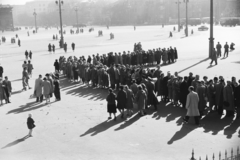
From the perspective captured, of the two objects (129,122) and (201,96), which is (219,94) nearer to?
(201,96)

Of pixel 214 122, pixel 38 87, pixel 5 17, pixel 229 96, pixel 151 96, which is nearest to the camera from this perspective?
pixel 214 122

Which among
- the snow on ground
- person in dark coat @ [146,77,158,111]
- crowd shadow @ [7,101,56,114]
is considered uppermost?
person in dark coat @ [146,77,158,111]

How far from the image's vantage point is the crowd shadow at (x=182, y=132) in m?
9.33

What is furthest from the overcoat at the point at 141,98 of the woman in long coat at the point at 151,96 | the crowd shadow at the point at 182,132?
the crowd shadow at the point at 182,132

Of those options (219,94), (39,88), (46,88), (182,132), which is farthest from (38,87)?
(219,94)

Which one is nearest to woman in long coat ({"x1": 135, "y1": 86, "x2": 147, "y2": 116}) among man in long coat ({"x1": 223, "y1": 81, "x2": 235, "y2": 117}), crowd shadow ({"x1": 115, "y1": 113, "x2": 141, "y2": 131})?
crowd shadow ({"x1": 115, "y1": 113, "x2": 141, "y2": 131})

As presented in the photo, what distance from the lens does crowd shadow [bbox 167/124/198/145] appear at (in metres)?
9.33

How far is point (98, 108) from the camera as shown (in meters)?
13.0

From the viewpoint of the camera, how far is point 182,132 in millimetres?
9883

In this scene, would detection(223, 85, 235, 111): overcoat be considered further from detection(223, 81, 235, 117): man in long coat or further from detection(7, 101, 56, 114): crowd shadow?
detection(7, 101, 56, 114): crowd shadow

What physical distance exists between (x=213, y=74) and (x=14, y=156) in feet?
41.1

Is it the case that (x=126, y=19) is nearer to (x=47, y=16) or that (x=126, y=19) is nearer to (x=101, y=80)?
(x=47, y=16)

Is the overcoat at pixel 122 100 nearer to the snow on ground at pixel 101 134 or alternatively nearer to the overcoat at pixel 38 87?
the snow on ground at pixel 101 134

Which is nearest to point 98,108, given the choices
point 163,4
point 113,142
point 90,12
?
point 113,142
